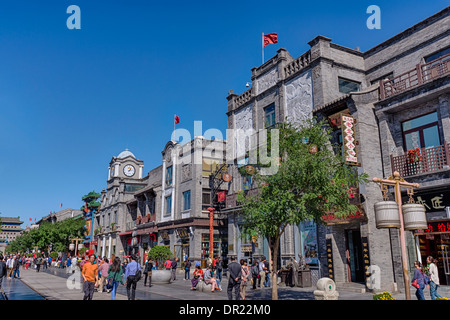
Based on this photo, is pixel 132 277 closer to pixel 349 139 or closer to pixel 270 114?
pixel 349 139

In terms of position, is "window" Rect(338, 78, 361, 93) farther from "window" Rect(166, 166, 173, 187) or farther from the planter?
"window" Rect(166, 166, 173, 187)

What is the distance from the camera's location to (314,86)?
20.5 m

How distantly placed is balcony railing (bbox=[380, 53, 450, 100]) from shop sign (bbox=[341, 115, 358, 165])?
224 centimetres

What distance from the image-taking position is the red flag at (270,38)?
2404 cm

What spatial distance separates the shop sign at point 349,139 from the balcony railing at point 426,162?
6.38 ft

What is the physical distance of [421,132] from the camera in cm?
1645

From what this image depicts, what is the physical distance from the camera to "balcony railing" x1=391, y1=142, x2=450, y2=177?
1470 centimetres

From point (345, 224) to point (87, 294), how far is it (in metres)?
12.2

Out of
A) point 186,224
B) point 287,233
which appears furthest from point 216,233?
point 287,233

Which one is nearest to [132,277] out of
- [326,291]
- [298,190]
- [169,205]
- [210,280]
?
[210,280]

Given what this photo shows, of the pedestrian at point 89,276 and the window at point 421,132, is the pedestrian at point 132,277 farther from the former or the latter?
the window at point 421,132

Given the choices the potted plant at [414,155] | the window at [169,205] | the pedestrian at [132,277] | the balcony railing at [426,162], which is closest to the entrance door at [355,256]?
the balcony railing at [426,162]

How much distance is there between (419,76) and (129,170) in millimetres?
43674
